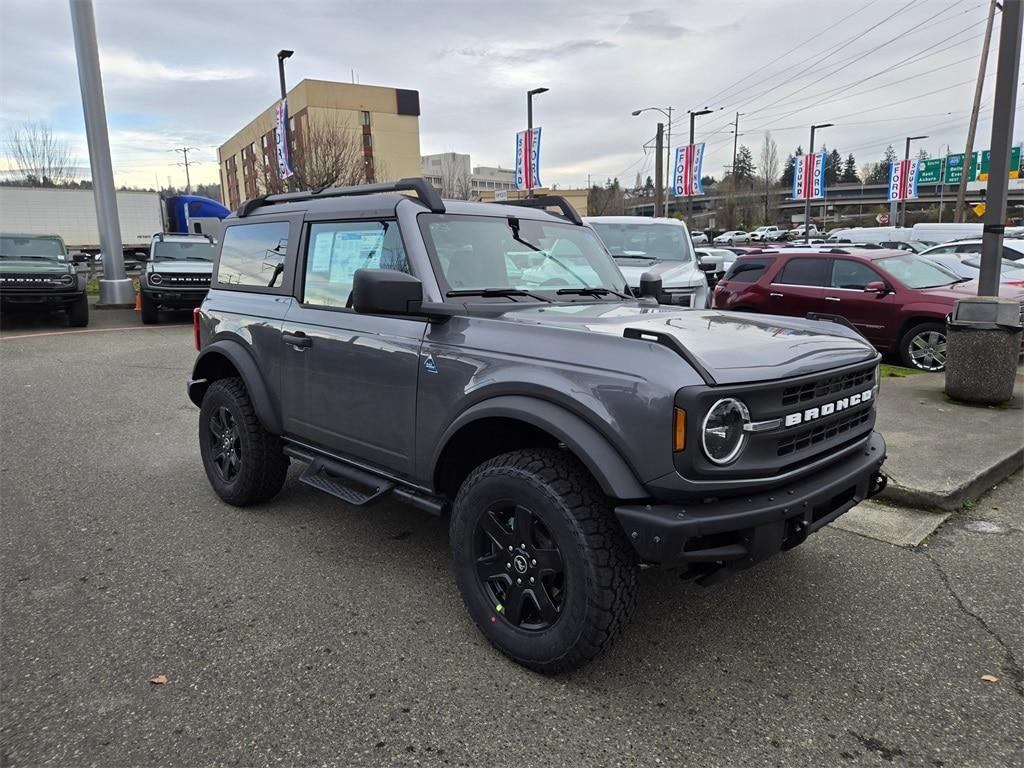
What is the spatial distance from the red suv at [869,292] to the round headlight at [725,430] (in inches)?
303

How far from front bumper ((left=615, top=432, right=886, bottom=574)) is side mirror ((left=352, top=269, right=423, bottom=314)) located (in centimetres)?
126

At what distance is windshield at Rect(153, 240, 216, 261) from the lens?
599 inches

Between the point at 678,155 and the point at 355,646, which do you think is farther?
the point at 678,155

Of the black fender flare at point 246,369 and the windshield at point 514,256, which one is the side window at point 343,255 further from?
the black fender flare at point 246,369

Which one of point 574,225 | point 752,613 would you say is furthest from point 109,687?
point 574,225

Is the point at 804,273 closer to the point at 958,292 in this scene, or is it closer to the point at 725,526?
the point at 958,292

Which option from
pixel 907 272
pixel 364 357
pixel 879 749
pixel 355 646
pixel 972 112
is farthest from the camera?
pixel 972 112

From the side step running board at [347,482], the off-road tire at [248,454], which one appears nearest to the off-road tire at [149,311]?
the off-road tire at [248,454]

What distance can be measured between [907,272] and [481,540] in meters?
8.96

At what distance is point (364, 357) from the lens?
3508mm

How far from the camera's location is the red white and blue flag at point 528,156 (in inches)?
1112

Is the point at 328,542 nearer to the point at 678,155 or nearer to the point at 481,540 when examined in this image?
the point at 481,540

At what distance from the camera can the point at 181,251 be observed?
1544cm

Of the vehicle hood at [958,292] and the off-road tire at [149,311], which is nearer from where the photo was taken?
the vehicle hood at [958,292]
